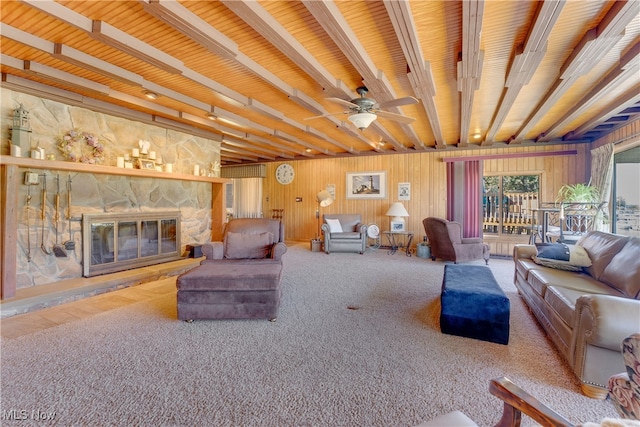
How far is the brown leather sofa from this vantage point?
163 centimetres

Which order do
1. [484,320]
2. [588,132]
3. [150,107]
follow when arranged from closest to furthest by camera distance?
[484,320] < [150,107] < [588,132]

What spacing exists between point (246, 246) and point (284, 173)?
5273 mm

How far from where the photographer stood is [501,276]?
450cm

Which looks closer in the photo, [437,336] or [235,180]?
[437,336]

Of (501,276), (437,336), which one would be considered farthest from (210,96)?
(501,276)

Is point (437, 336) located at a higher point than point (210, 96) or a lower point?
lower

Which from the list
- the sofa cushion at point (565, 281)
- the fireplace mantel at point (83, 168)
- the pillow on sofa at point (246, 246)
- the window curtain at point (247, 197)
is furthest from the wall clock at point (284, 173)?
the sofa cushion at point (565, 281)

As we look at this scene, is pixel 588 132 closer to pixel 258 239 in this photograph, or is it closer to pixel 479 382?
pixel 479 382

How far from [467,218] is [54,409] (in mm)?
7103

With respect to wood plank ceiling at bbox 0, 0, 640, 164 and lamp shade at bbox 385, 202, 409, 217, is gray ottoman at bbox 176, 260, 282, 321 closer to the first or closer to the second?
wood plank ceiling at bbox 0, 0, 640, 164

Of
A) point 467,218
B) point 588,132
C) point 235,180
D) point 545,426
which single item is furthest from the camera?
point 235,180

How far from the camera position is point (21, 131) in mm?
3262

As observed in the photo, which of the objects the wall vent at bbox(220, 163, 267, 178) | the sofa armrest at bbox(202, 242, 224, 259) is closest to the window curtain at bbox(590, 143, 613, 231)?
the sofa armrest at bbox(202, 242, 224, 259)
